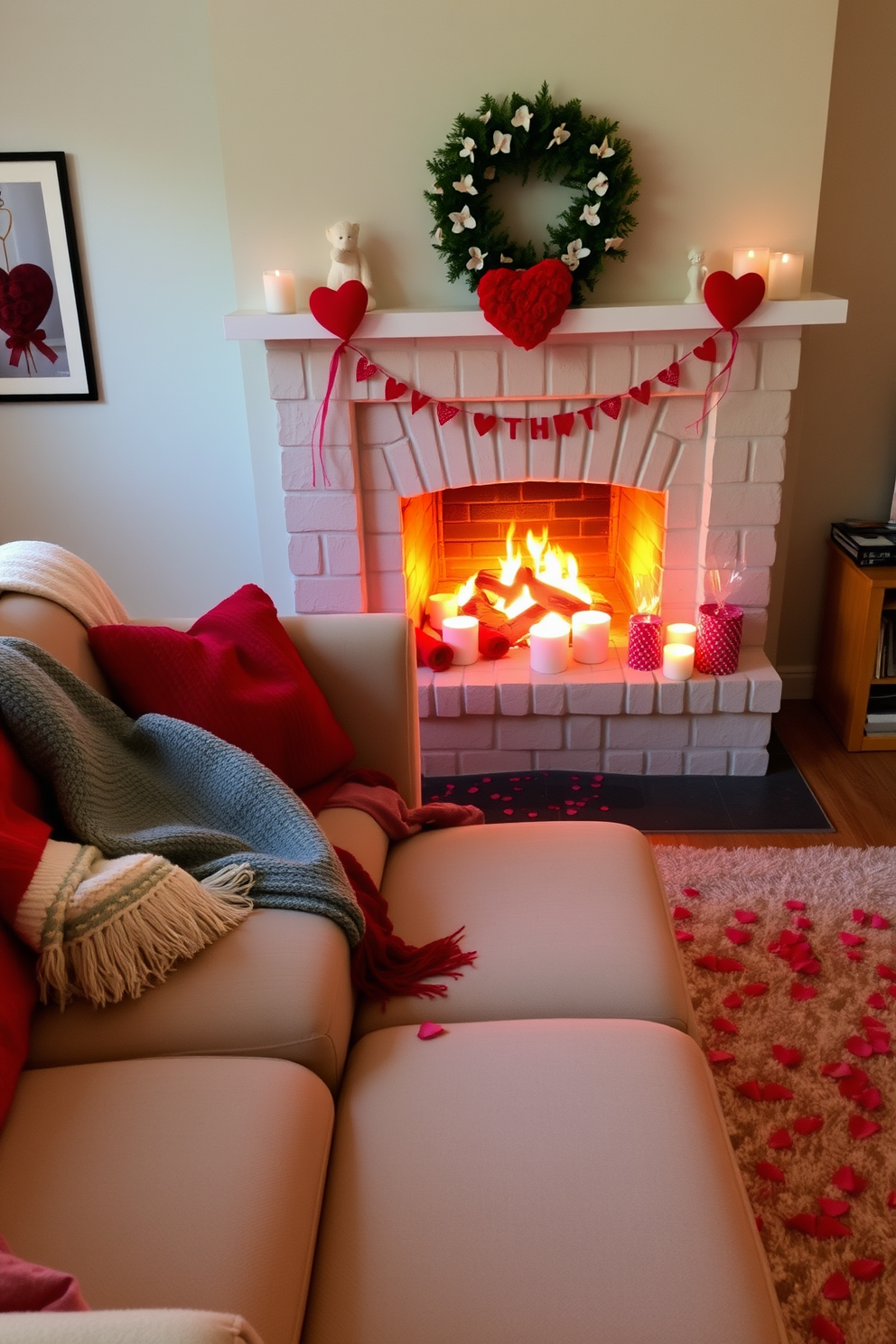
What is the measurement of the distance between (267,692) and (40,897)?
1.92 feet

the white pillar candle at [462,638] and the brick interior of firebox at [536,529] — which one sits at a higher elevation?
the brick interior of firebox at [536,529]

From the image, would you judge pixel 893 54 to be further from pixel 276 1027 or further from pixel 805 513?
pixel 276 1027

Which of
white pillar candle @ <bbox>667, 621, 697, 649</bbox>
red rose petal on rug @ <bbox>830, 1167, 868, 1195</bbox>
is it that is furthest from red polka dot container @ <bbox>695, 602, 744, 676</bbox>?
red rose petal on rug @ <bbox>830, 1167, 868, 1195</bbox>

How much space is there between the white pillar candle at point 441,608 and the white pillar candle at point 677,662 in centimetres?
59

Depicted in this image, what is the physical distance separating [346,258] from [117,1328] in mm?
2194

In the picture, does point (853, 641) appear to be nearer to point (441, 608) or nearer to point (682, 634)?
point (682, 634)

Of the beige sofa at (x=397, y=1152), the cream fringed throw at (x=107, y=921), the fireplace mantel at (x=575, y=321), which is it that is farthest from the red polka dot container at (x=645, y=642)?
the cream fringed throw at (x=107, y=921)

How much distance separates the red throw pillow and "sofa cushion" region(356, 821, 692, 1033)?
231mm

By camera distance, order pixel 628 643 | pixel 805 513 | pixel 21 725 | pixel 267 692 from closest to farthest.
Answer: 1. pixel 21 725
2. pixel 267 692
3. pixel 628 643
4. pixel 805 513

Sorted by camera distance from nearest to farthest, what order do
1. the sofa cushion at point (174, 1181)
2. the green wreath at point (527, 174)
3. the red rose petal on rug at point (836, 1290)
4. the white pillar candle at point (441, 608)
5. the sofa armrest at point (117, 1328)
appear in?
the sofa armrest at point (117, 1328) < the sofa cushion at point (174, 1181) < the red rose petal on rug at point (836, 1290) < the green wreath at point (527, 174) < the white pillar candle at point (441, 608)

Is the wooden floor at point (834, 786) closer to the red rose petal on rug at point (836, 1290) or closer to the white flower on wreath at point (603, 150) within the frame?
the red rose petal on rug at point (836, 1290)

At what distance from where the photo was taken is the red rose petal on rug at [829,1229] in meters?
1.47

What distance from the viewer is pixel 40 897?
1273 mm

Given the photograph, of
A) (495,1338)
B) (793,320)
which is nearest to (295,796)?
(495,1338)
